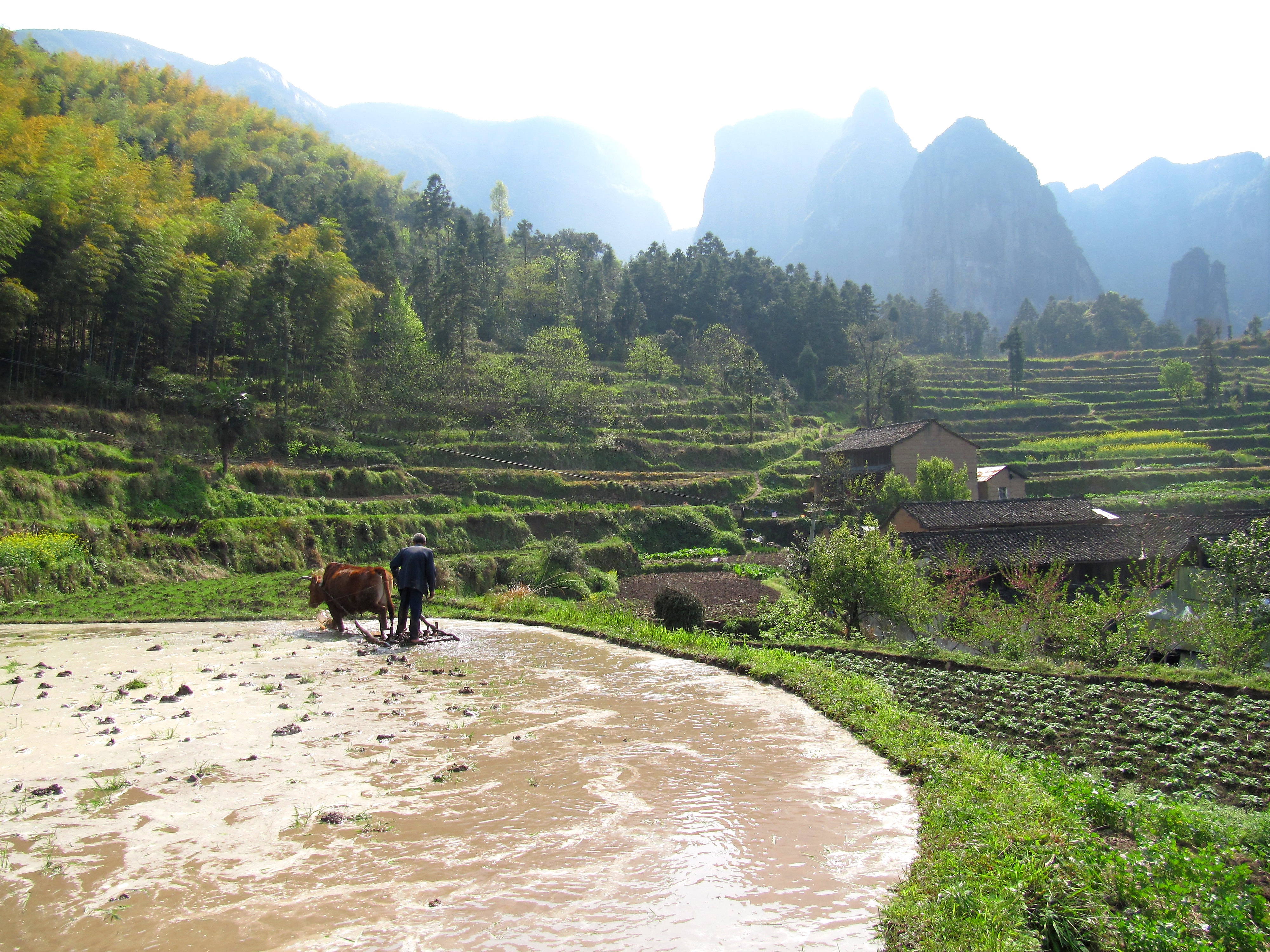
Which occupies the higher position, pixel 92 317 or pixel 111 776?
pixel 92 317

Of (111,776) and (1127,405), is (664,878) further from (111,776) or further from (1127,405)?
(1127,405)

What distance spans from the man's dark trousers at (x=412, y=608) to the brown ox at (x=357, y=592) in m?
0.39

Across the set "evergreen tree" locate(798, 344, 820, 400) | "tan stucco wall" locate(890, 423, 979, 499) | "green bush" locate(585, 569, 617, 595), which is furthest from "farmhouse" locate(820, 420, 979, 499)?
"evergreen tree" locate(798, 344, 820, 400)

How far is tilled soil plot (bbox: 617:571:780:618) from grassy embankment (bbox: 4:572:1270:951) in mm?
10730

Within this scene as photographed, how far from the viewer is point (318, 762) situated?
6559 mm

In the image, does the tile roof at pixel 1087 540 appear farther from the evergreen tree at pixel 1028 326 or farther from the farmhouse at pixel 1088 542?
the evergreen tree at pixel 1028 326

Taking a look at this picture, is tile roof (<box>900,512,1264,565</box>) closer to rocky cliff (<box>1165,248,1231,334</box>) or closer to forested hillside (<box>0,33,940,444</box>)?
forested hillside (<box>0,33,940,444</box>)

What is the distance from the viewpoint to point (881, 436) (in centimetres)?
5041

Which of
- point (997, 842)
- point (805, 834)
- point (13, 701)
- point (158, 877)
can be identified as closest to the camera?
point (158, 877)

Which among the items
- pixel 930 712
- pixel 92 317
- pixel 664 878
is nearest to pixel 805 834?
pixel 664 878

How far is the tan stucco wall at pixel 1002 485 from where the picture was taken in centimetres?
4506

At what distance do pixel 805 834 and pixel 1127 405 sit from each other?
81.8 metres

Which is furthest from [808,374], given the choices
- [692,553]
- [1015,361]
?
[692,553]

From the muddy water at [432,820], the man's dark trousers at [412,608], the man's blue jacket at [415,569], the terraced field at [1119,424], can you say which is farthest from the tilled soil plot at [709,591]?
the terraced field at [1119,424]
